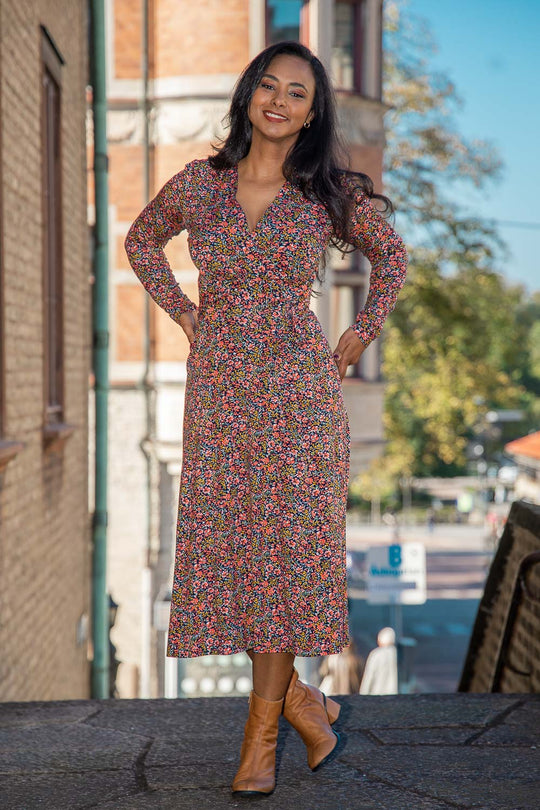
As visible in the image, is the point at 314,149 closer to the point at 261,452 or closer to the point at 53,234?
the point at 261,452

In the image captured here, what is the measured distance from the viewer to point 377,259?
3605 mm

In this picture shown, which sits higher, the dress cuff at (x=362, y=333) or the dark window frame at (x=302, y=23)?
the dark window frame at (x=302, y=23)

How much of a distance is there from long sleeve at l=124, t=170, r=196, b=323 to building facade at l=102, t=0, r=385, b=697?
1204 centimetres

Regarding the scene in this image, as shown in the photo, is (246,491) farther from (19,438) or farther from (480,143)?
(480,143)

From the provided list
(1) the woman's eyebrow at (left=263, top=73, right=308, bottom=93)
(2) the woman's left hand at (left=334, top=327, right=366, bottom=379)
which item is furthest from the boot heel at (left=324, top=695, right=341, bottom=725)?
(1) the woman's eyebrow at (left=263, top=73, right=308, bottom=93)

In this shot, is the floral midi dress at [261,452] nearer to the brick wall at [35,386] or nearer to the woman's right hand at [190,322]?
the woman's right hand at [190,322]

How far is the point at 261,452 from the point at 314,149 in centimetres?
95

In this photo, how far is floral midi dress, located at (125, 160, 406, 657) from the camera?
337 centimetres

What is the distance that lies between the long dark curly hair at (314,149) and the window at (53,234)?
14.5 ft

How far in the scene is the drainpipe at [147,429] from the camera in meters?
16.5

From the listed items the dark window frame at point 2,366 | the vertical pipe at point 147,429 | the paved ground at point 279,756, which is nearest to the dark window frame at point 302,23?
the vertical pipe at point 147,429

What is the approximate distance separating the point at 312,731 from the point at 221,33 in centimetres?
1357

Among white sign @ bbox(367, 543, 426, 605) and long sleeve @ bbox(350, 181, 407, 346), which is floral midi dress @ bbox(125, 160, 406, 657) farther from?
white sign @ bbox(367, 543, 426, 605)

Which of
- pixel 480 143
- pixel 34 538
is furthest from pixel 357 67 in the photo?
pixel 34 538
